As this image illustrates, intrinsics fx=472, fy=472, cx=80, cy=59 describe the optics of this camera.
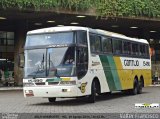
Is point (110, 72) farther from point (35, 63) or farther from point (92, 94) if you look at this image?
point (35, 63)

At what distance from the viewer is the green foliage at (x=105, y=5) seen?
29153mm

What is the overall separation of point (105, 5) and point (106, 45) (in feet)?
Result: 31.1

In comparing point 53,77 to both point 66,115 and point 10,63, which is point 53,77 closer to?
point 66,115

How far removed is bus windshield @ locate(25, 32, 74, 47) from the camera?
2025cm

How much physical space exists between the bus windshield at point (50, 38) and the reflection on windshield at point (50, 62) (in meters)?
0.35

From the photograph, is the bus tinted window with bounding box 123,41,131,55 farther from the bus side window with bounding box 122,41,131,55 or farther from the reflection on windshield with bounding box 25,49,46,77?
the reflection on windshield with bounding box 25,49,46,77

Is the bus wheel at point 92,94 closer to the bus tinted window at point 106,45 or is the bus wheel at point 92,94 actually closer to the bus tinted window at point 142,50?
the bus tinted window at point 106,45

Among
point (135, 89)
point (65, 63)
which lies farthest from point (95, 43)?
point (135, 89)

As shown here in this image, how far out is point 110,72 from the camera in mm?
23781

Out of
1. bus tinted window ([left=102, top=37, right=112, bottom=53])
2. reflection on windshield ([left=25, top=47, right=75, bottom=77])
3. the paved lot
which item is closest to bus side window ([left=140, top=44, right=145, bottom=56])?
bus tinted window ([left=102, top=37, right=112, bottom=53])

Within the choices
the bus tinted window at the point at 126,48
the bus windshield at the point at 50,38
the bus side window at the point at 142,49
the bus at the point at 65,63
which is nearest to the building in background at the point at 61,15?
the bus side window at the point at 142,49

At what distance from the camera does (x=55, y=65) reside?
65.3 feet

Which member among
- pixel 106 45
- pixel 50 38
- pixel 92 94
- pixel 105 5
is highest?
pixel 105 5

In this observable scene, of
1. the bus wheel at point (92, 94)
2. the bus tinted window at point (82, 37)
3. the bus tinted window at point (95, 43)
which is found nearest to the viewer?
the bus tinted window at point (82, 37)
